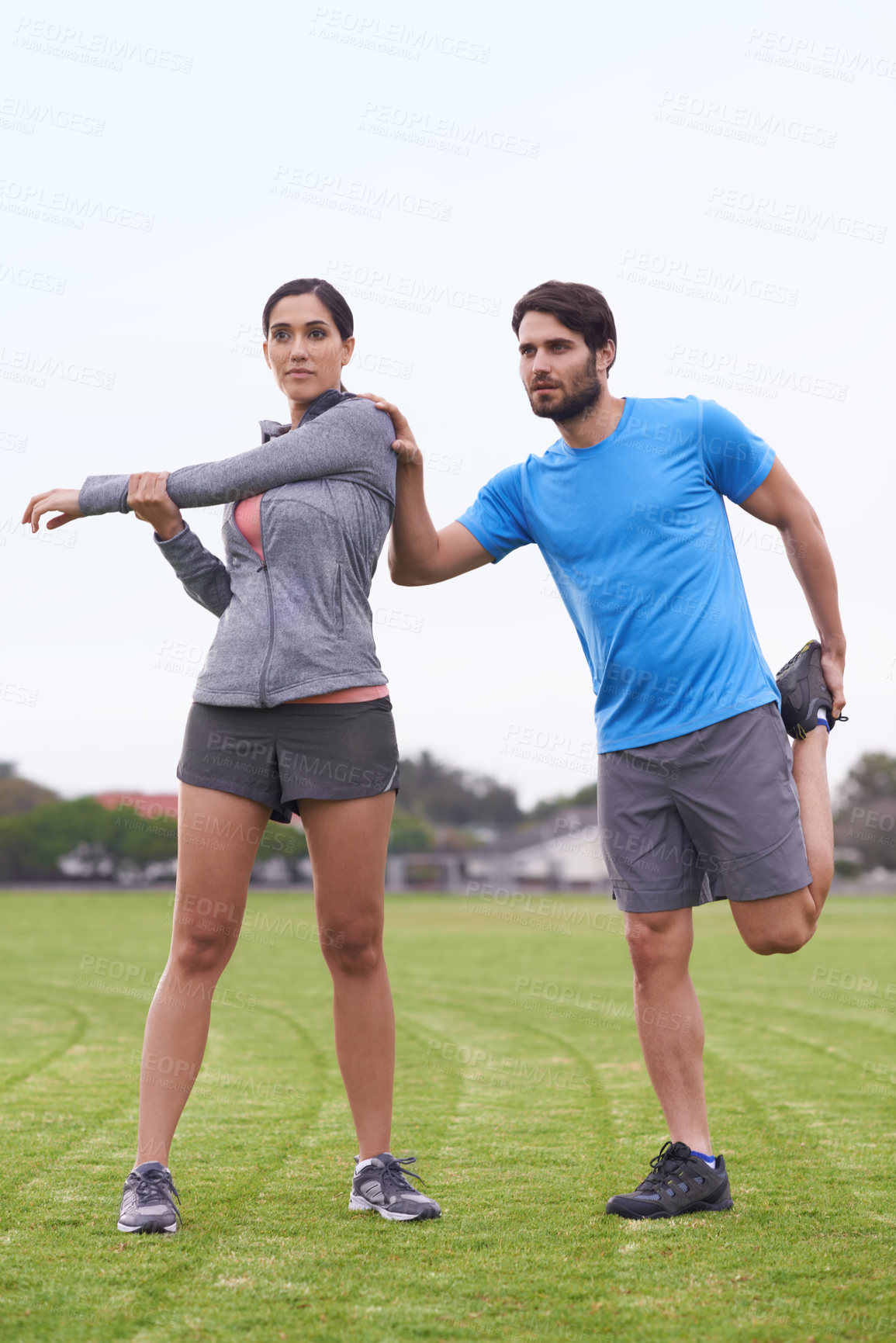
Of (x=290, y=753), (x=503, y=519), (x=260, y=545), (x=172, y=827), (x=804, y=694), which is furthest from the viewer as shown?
(x=172, y=827)

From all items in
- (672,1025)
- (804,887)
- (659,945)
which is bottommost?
(672,1025)

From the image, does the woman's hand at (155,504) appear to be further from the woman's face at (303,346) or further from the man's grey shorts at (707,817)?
the man's grey shorts at (707,817)

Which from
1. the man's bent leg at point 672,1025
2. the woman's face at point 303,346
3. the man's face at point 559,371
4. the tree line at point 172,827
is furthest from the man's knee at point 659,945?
the tree line at point 172,827

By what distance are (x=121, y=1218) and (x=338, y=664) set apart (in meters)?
1.40

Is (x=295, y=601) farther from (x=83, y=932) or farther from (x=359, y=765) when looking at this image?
(x=83, y=932)

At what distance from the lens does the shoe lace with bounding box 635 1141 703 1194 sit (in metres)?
3.13

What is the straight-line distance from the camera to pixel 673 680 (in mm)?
3229

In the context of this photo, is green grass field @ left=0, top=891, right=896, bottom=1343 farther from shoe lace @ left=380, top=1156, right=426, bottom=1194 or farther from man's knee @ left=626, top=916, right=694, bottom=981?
man's knee @ left=626, top=916, right=694, bottom=981

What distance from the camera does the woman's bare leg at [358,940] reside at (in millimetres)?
3045

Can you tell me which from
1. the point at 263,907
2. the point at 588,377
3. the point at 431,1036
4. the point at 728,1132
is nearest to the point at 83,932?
the point at 263,907

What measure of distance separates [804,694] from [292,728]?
1429mm

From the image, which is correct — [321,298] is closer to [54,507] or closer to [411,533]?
[411,533]

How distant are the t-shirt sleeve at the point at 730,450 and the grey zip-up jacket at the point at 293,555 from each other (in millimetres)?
883

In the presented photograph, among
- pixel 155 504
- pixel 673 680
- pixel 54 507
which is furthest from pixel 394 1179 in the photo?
pixel 54 507
